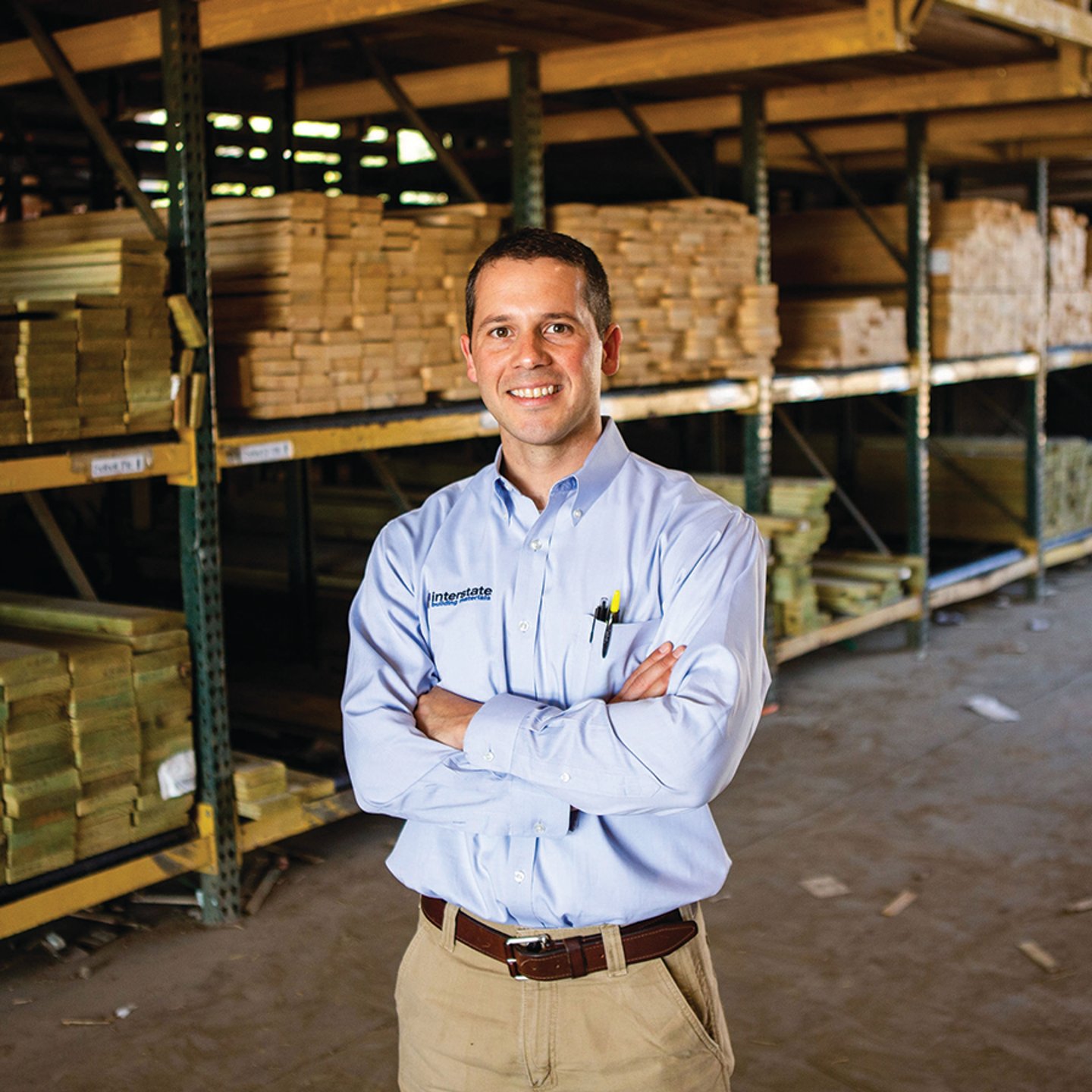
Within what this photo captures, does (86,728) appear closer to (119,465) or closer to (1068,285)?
(119,465)

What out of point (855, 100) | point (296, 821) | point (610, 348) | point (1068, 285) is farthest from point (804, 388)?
point (610, 348)

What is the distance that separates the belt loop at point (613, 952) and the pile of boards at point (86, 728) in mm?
2581

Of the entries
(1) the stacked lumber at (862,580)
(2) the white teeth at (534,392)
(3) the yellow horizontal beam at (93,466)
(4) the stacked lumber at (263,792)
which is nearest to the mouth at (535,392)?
(2) the white teeth at (534,392)

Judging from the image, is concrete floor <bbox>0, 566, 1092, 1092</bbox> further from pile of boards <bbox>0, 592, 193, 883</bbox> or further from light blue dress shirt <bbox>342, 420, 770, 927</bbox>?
light blue dress shirt <bbox>342, 420, 770, 927</bbox>

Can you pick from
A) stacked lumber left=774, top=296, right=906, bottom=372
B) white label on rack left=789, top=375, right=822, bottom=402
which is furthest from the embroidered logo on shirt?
stacked lumber left=774, top=296, right=906, bottom=372

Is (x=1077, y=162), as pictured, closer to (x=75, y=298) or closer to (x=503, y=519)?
(x=75, y=298)

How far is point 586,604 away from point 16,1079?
8.53 ft

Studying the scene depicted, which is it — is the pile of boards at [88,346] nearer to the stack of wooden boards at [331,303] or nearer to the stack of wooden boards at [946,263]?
the stack of wooden boards at [331,303]

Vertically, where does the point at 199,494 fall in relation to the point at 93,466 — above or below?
below

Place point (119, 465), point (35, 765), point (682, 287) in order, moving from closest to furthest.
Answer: point (35, 765) < point (119, 465) < point (682, 287)

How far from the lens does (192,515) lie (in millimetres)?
4773

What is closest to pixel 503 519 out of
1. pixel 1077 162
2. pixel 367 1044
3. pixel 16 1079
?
pixel 367 1044

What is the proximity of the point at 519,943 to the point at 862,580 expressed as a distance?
6.78 m

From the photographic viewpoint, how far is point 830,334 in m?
8.24
